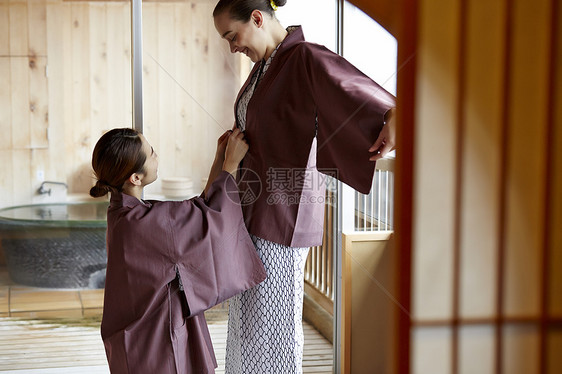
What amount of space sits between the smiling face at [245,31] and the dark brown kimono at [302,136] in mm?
54

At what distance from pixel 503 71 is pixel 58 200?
3080 mm

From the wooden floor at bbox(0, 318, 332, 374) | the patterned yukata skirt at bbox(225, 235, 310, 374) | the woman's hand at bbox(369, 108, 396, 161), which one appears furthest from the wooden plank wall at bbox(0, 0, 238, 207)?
the woman's hand at bbox(369, 108, 396, 161)

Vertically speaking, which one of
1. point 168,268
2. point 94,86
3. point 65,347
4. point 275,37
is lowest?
point 65,347

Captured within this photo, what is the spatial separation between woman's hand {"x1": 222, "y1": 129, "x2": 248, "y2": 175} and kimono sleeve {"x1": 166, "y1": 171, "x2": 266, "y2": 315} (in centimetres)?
2

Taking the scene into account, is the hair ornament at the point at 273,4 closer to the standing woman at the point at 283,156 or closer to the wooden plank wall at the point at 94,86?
the standing woman at the point at 283,156

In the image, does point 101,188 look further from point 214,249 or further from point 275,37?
point 275,37

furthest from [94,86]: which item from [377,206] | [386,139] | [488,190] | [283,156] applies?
[488,190]

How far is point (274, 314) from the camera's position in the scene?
1.43 meters

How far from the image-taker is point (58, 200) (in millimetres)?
3102

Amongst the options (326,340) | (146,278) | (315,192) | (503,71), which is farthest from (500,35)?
(326,340)

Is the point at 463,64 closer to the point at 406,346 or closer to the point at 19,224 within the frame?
the point at 406,346

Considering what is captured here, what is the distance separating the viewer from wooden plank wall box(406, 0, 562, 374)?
0.97 feet

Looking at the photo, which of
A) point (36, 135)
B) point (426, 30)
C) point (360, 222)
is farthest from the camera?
point (36, 135)

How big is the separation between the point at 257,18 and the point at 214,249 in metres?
0.54
